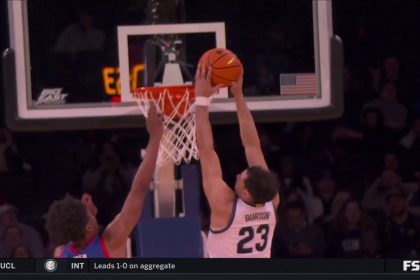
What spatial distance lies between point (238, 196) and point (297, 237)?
2.04 metres

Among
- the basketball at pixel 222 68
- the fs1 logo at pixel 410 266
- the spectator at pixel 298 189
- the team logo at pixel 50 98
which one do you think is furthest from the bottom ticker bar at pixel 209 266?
the spectator at pixel 298 189

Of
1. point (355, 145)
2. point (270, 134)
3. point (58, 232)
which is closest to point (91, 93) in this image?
point (270, 134)

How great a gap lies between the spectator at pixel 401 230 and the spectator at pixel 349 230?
10 centimetres

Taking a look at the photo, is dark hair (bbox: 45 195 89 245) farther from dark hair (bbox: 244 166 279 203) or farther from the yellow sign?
the yellow sign

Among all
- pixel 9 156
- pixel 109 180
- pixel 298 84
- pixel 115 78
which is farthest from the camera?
pixel 9 156

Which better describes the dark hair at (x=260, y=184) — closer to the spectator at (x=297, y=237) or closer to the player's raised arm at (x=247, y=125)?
the player's raised arm at (x=247, y=125)

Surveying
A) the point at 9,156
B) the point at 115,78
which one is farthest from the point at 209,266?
the point at 9,156

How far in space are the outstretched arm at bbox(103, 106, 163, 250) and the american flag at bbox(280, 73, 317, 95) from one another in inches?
29.2

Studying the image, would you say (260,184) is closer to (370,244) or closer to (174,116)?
(174,116)

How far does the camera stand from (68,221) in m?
4.03

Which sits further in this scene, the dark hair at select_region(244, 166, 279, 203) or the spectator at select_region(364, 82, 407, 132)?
the spectator at select_region(364, 82, 407, 132)

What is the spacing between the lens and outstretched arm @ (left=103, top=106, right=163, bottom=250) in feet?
14.0

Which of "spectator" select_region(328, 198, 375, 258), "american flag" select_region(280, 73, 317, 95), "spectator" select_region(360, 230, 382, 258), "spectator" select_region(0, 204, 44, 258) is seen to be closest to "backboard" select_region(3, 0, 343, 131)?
"american flag" select_region(280, 73, 317, 95)

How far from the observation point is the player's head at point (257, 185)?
13.6 feet
